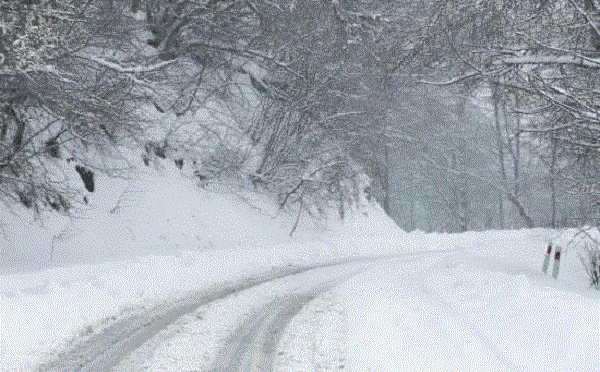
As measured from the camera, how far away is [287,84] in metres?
23.4

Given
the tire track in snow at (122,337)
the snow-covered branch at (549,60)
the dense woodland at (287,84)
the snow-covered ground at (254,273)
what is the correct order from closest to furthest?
1. the tire track in snow at (122,337)
2. the snow-covered ground at (254,273)
3. the dense woodland at (287,84)
4. the snow-covered branch at (549,60)

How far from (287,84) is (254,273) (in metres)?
11.3

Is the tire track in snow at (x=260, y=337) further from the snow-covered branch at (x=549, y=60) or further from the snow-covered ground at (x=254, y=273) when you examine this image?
the snow-covered branch at (x=549, y=60)

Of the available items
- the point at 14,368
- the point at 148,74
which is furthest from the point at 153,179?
the point at 14,368

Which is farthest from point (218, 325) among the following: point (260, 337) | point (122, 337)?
point (122, 337)

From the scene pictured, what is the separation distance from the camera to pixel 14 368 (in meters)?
6.01

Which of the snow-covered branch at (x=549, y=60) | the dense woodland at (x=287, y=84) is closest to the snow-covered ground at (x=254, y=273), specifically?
the dense woodland at (x=287, y=84)

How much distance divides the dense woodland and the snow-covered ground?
39.9 inches

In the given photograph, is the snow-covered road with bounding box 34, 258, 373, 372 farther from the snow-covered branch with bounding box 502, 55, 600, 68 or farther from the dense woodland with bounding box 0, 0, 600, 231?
the snow-covered branch with bounding box 502, 55, 600, 68

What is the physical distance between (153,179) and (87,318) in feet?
33.7

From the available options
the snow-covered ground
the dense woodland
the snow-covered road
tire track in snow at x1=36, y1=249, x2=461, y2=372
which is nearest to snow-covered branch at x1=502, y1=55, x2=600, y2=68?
the dense woodland

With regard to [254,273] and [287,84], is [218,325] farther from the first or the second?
[287,84]

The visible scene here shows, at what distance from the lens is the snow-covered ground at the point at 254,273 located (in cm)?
696

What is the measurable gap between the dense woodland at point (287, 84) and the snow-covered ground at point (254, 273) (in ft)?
3.33
